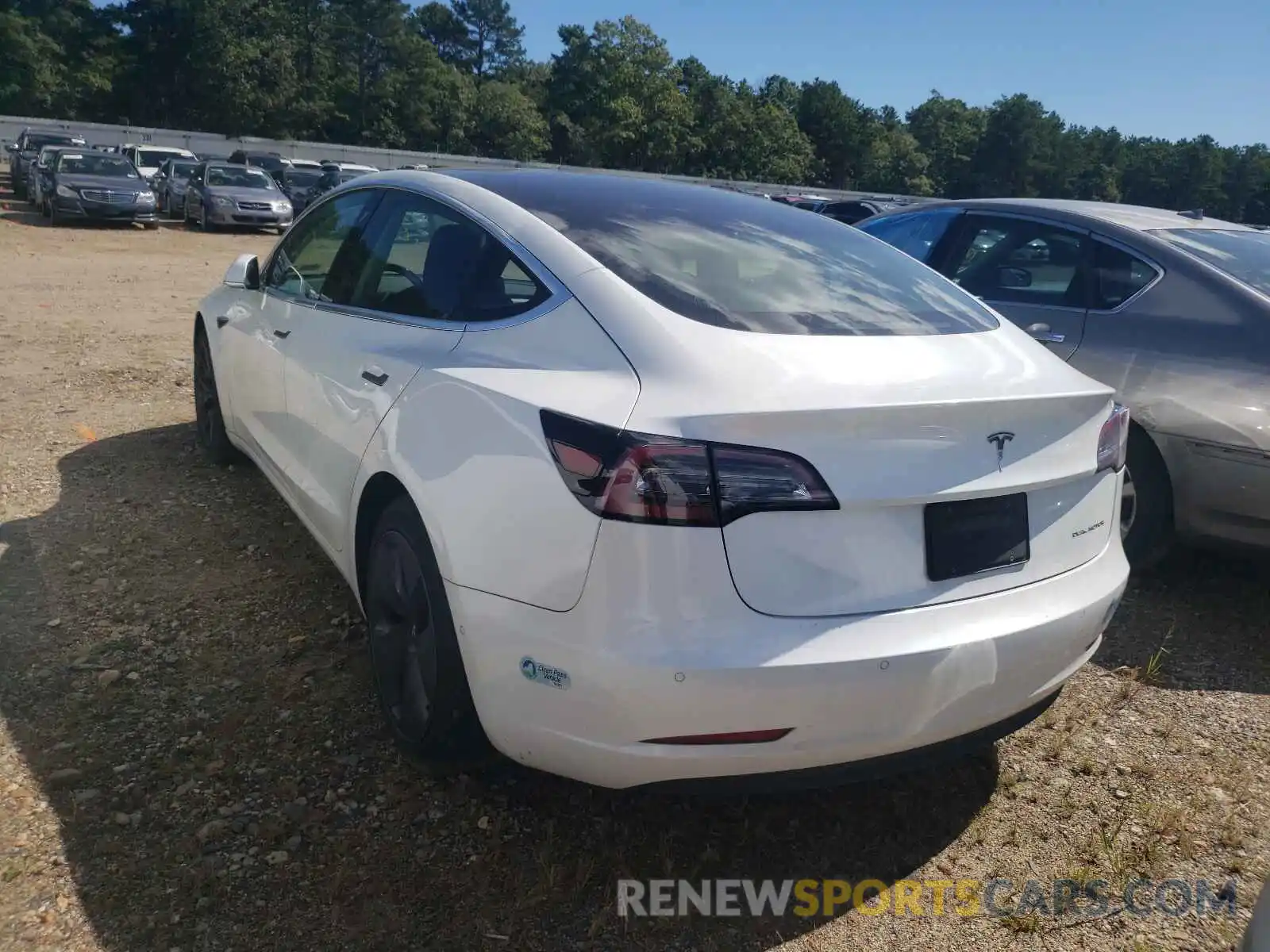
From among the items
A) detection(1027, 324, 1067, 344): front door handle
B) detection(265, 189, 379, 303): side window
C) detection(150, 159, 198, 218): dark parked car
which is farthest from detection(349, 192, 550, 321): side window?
detection(150, 159, 198, 218): dark parked car

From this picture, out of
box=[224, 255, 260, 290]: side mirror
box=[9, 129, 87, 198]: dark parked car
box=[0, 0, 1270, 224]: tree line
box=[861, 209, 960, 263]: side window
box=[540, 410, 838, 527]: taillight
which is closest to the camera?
box=[540, 410, 838, 527]: taillight

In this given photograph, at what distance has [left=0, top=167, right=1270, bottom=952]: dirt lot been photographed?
231cm

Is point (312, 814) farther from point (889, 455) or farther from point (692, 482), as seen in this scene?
point (889, 455)

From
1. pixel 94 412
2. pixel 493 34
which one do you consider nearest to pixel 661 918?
pixel 94 412

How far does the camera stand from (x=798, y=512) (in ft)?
6.67

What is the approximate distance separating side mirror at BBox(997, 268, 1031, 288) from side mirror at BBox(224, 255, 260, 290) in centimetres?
349

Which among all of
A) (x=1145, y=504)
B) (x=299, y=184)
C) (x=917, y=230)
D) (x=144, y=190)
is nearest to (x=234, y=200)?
(x=144, y=190)

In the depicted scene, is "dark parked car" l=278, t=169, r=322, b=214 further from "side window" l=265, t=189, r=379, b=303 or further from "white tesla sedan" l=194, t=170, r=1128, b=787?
"white tesla sedan" l=194, t=170, r=1128, b=787

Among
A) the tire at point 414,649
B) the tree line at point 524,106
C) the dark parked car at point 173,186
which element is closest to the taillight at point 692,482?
the tire at point 414,649

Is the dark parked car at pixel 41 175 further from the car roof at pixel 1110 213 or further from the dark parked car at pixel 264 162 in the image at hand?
the car roof at pixel 1110 213

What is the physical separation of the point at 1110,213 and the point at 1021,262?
46cm

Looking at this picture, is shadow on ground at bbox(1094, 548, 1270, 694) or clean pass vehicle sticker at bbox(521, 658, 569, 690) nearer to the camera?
clean pass vehicle sticker at bbox(521, 658, 569, 690)

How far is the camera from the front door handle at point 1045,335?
4.39 meters

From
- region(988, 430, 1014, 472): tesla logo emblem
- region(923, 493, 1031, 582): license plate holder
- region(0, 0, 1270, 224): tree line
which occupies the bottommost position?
region(923, 493, 1031, 582): license plate holder
